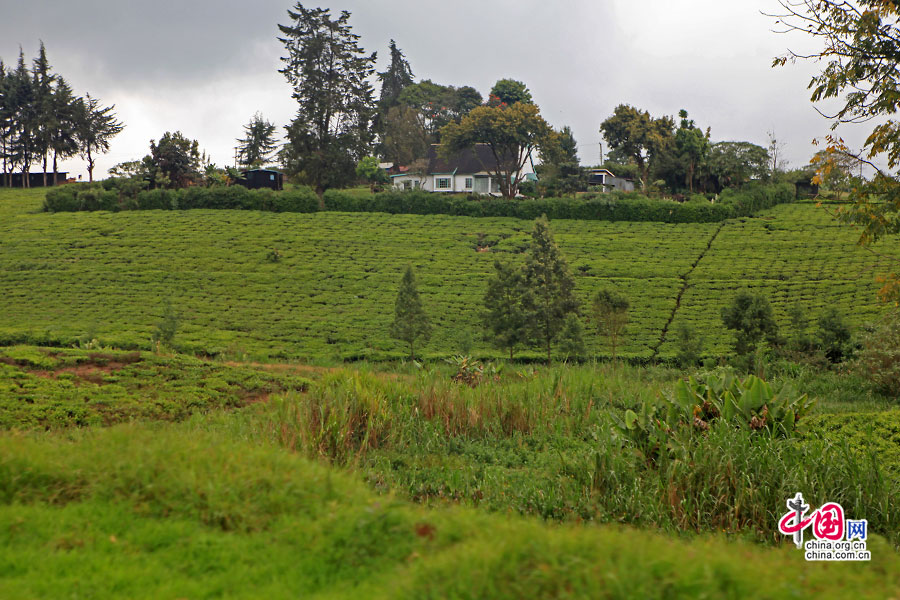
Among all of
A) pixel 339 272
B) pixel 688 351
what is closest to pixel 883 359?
pixel 688 351

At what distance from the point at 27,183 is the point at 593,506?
76346mm

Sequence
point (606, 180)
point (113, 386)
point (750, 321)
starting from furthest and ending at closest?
point (606, 180) < point (750, 321) < point (113, 386)

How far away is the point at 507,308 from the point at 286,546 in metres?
18.8

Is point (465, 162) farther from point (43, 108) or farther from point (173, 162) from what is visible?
point (43, 108)

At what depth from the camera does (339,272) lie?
1417 inches

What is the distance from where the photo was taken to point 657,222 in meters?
46.4

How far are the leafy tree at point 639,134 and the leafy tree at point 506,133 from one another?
6192mm

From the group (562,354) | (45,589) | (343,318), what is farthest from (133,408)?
(343,318)

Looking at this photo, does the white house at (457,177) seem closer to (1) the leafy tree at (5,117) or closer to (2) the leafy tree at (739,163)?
(2) the leafy tree at (739,163)

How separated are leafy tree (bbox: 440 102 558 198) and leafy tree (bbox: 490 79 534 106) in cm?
1904

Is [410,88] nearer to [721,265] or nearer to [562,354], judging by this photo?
[721,265]

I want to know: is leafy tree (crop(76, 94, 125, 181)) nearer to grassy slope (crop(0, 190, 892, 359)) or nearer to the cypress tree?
grassy slope (crop(0, 190, 892, 359))

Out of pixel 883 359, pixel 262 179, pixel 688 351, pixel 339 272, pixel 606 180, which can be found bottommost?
pixel 688 351

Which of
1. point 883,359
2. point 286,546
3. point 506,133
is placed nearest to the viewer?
point 286,546
